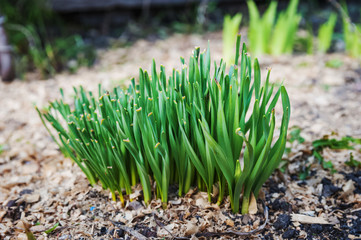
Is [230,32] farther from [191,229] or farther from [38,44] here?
[191,229]

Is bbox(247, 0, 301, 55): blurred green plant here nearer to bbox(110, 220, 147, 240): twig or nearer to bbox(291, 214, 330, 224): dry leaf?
→ bbox(291, 214, 330, 224): dry leaf

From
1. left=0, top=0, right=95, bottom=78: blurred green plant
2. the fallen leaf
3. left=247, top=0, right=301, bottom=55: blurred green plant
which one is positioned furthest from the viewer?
left=0, top=0, right=95, bottom=78: blurred green plant

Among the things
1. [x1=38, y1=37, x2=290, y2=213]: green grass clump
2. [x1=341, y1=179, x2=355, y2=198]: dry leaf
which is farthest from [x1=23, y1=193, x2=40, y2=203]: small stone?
[x1=341, y1=179, x2=355, y2=198]: dry leaf

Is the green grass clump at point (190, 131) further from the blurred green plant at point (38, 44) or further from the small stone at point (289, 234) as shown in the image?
the blurred green plant at point (38, 44)

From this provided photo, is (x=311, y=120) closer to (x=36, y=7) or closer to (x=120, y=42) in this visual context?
(x=120, y=42)

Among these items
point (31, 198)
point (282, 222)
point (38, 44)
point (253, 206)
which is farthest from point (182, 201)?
point (38, 44)

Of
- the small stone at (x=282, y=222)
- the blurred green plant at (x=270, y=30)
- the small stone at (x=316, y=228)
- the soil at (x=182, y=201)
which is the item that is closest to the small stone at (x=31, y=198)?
the soil at (x=182, y=201)
